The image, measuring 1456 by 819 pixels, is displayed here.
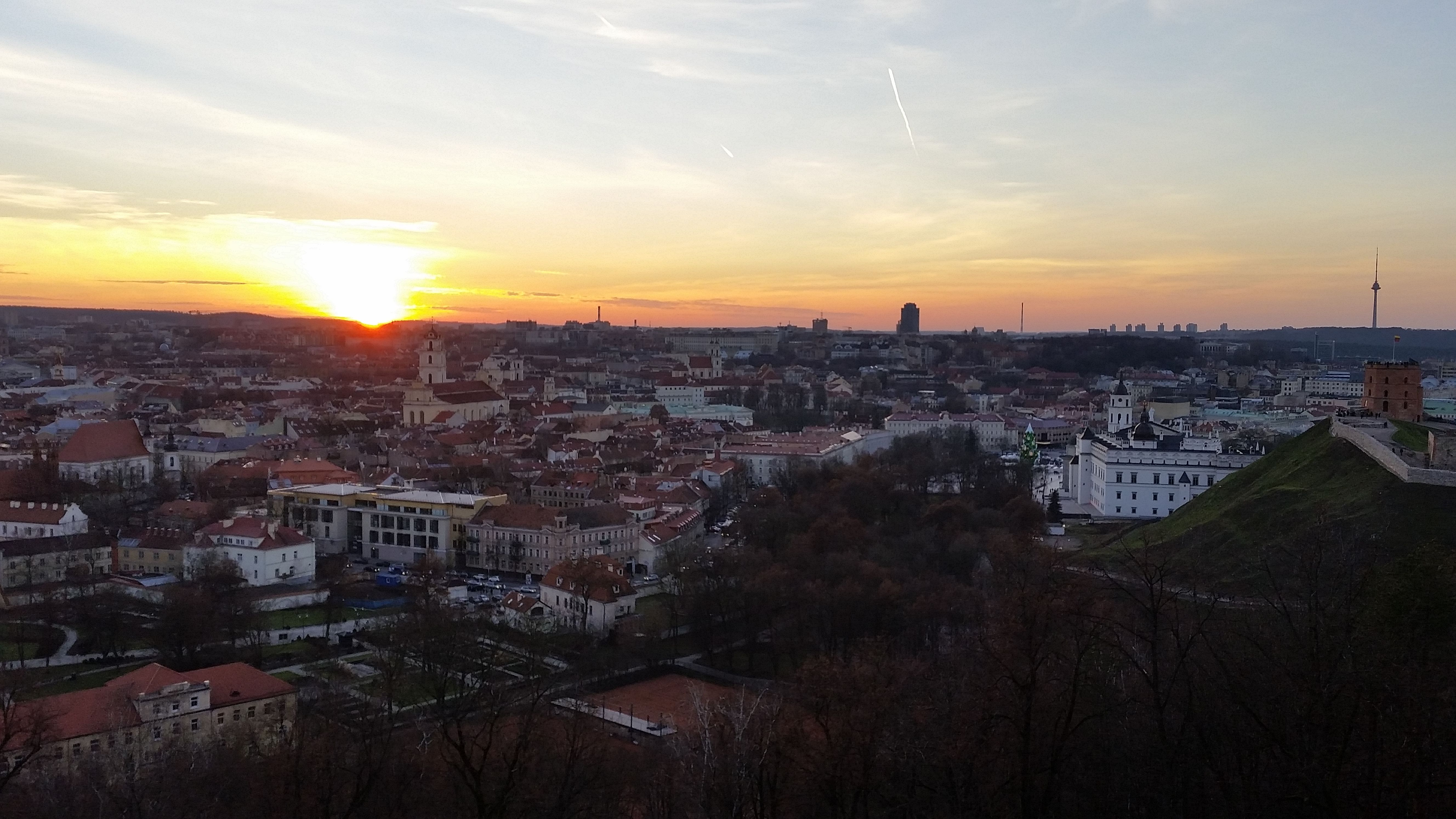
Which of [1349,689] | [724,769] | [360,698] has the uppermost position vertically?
[1349,689]

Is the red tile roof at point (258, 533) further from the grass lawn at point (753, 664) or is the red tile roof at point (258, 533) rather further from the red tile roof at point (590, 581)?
the grass lawn at point (753, 664)

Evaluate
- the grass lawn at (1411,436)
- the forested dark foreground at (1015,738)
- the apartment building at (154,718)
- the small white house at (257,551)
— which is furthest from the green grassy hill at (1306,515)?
the small white house at (257,551)

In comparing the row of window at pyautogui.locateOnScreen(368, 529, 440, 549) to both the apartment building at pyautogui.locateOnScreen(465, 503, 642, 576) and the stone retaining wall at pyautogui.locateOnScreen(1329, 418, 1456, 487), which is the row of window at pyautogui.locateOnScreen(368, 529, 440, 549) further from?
the stone retaining wall at pyautogui.locateOnScreen(1329, 418, 1456, 487)

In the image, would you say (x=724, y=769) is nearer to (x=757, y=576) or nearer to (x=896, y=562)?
(x=757, y=576)

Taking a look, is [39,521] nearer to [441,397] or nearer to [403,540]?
[403,540]

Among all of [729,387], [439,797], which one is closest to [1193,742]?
[439,797]

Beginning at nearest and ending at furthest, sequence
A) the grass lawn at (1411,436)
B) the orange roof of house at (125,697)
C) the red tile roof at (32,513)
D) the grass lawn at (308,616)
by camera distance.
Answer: the orange roof of house at (125,697)
the grass lawn at (308,616)
the grass lawn at (1411,436)
the red tile roof at (32,513)
